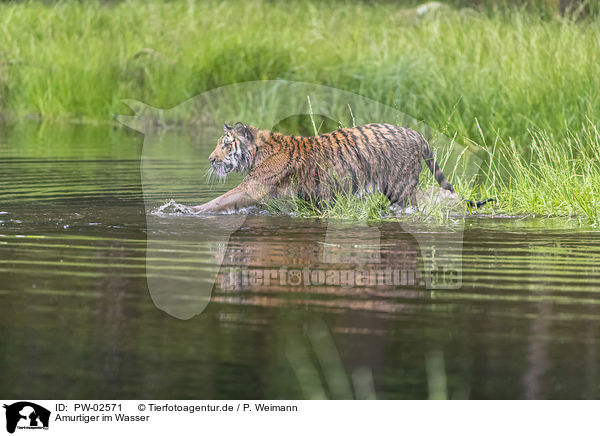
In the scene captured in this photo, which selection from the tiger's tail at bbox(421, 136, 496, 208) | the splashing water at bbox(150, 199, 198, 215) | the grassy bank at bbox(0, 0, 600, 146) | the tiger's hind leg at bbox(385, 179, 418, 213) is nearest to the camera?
the splashing water at bbox(150, 199, 198, 215)

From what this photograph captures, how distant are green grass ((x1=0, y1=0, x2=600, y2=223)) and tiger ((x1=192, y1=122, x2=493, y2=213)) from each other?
303 mm

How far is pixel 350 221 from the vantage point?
913 cm

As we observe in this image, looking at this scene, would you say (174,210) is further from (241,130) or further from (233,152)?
(241,130)

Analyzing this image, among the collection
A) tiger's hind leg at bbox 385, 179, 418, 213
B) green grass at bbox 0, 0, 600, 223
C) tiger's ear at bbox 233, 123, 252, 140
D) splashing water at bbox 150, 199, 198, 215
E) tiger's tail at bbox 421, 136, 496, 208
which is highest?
green grass at bbox 0, 0, 600, 223

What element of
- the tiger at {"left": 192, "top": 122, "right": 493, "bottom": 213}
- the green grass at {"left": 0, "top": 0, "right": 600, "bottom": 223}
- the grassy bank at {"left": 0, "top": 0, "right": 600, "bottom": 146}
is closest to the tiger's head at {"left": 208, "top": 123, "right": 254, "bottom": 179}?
the tiger at {"left": 192, "top": 122, "right": 493, "bottom": 213}

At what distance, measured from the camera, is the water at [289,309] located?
4.57 m

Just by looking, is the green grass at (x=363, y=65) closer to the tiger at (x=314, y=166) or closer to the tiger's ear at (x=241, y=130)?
the tiger at (x=314, y=166)

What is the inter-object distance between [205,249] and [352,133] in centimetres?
249

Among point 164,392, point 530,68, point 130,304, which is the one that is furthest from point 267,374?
point 530,68

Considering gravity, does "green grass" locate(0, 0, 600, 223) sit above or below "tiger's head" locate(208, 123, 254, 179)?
above
